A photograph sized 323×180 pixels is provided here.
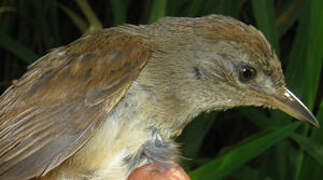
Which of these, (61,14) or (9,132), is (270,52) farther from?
(61,14)

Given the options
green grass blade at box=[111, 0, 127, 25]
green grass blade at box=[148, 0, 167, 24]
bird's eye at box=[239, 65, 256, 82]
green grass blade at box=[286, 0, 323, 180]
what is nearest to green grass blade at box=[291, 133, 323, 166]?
green grass blade at box=[286, 0, 323, 180]

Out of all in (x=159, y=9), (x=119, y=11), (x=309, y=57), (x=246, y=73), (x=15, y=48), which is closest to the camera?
(x=246, y=73)

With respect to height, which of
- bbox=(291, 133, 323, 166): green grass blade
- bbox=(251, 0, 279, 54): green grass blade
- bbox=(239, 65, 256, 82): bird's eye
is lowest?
bbox=(291, 133, 323, 166): green grass blade

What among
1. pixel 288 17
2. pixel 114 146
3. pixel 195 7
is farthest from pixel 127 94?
pixel 288 17

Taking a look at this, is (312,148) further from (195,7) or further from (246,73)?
(195,7)

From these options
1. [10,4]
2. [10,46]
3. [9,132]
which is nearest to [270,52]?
[9,132]

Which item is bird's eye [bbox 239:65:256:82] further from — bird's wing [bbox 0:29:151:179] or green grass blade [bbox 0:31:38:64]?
green grass blade [bbox 0:31:38:64]

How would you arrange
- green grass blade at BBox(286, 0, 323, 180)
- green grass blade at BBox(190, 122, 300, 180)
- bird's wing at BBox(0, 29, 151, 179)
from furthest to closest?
green grass blade at BBox(286, 0, 323, 180), green grass blade at BBox(190, 122, 300, 180), bird's wing at BBox(0, 29, 151, 179)
